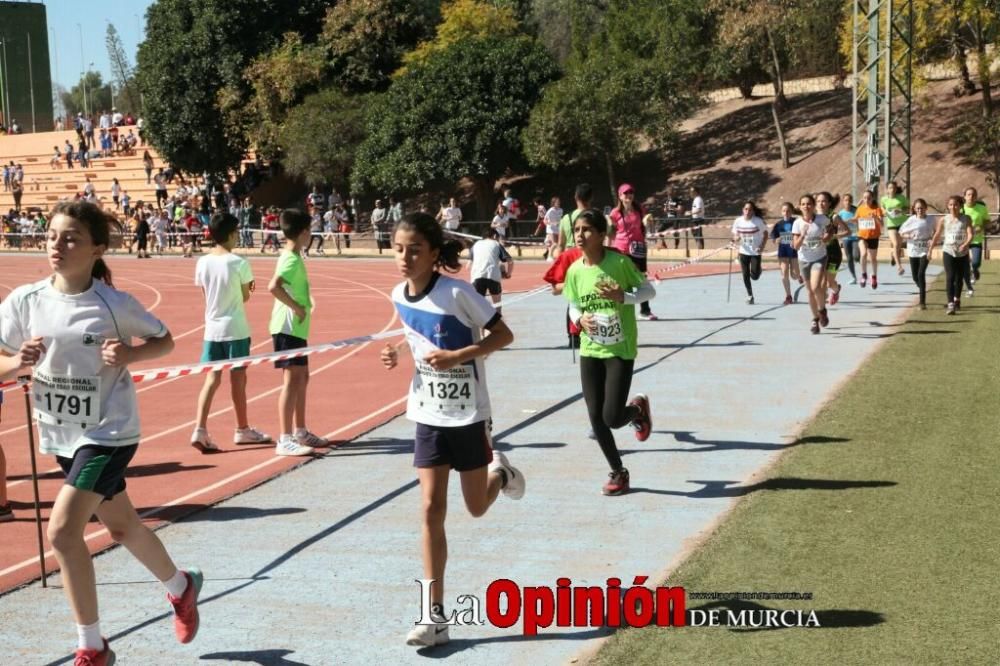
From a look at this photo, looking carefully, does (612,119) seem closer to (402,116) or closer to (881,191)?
(402,116)

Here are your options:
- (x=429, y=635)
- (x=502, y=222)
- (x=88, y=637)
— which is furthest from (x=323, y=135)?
(x=88, y=637)

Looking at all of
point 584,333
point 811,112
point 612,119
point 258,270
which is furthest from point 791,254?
point 811,112

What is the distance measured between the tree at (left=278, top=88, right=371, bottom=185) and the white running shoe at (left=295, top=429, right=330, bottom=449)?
39962 mm

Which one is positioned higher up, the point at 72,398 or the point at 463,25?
the point at 463,25

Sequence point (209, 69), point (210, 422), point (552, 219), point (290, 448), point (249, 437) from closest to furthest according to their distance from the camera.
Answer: point (290, 448) < point (249, 437) < point (210, 422) < point (552, 219) < point (209, 69)

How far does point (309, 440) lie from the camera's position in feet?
34.6

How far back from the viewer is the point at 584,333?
8.59m

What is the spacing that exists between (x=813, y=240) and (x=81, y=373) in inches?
495

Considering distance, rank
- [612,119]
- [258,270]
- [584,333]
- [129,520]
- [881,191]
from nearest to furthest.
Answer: [129,520]
[584,333]
[881,191]
[258,270]
[612,119]

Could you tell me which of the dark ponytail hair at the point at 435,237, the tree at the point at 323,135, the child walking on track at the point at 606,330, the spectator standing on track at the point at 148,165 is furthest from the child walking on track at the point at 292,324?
the spectator standing on track at the point at 148,165

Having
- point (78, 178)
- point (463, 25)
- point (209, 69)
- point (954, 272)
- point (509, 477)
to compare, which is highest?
point (463, 25)

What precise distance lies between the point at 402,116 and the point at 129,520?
43.1 meters

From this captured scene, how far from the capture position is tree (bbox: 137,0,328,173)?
56.3 m

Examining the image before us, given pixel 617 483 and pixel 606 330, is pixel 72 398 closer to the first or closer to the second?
pixel 606 330
